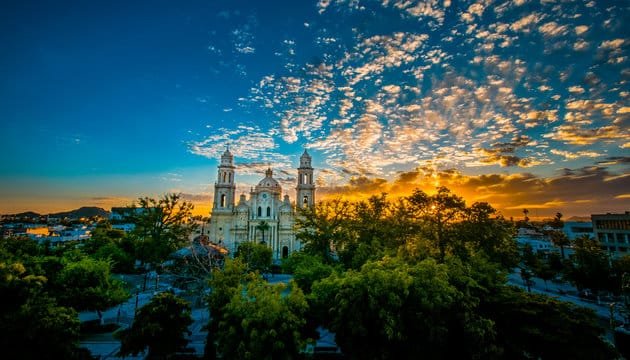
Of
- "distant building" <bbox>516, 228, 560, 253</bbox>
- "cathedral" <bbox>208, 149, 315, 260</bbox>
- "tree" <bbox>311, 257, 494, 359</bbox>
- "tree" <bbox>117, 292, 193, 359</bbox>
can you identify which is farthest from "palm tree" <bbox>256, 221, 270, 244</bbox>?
"distant building" <bbox>516, 228, 560, 253</bbox>

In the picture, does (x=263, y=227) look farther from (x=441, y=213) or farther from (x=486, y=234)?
(x=486, y=234)

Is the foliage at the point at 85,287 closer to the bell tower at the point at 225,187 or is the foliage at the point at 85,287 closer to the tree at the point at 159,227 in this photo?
the tree at the point at 159,227

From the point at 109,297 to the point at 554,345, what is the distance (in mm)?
23781

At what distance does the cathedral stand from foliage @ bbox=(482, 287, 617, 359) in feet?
159

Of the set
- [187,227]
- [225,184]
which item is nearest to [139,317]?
[187,227]

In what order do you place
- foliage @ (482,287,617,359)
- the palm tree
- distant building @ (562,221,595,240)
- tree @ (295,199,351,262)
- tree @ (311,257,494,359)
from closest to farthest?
1. tree @ (311,257,494,359)
2. foliage @ (482,287,617,359)
3. tree @ (295,199,351,262)
4. the palm tree
5. distant building @ (562,221,595,240)

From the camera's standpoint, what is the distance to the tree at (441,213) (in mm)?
23312

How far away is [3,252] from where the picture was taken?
705 inches

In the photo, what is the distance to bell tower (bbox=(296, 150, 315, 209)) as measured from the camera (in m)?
64.0

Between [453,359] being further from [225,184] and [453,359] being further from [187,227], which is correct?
[225,184]

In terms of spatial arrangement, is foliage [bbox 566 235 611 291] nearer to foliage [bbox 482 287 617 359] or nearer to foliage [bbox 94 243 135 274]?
foliage [bbox 482 287 617 359]

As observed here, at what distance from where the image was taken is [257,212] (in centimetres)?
6284

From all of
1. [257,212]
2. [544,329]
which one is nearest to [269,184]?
[257,212]

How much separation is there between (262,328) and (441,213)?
17596mm
